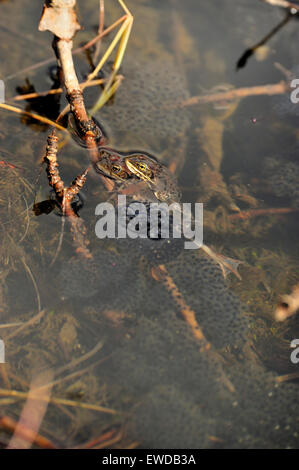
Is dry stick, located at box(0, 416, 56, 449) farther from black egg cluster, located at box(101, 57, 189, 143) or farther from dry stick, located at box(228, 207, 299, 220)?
black egg cluster, located at box(101, 57, 189, 143)

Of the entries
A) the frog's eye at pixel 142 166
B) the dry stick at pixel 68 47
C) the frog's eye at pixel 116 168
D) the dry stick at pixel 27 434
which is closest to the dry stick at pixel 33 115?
the dry stick at pixel 68 47

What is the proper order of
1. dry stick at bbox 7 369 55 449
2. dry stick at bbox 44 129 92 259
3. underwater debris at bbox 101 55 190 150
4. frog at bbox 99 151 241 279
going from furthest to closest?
underwater debris at bbox 101 55 190 150
frog at bbox 99 151 241 279
dry stick at bbox 44 129 92 259
dry stick at bbox 7 369 55 449

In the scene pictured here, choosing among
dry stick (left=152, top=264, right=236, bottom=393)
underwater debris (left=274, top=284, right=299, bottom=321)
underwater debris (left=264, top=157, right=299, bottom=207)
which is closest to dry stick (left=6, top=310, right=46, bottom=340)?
dry stick (left=152, top=264, right=236, bottom=393)

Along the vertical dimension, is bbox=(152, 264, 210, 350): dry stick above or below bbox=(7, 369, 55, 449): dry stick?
above

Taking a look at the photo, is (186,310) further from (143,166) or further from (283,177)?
(283,177)

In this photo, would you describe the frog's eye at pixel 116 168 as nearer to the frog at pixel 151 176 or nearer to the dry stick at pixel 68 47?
the frog at pixel 151 176

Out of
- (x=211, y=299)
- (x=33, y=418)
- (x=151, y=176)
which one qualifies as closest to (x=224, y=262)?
(x=211, y=299)
